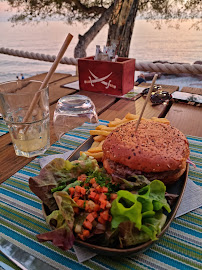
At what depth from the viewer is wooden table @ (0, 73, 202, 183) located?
144 centimetres

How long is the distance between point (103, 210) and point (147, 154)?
0.35 meters

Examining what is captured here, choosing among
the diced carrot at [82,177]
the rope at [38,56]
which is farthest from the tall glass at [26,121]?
the rope at [38,56]

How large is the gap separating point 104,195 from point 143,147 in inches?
13.2

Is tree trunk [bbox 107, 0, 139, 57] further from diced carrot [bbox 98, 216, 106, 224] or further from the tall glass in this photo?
diced carrot [bbox 98, 216, 106, 224]

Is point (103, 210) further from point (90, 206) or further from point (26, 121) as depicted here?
point (26, 121)

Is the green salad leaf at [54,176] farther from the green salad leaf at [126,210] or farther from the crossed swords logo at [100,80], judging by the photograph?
the crossed swords logo at [100,80]

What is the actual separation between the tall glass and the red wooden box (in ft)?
3.84

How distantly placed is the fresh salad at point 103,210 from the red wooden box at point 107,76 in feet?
5.54

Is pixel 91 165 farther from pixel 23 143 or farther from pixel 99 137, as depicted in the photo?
pixel 23 143

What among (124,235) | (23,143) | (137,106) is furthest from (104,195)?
(137,106)

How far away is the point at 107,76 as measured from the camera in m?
2.54

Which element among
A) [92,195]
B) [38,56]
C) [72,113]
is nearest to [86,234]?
[92,195]

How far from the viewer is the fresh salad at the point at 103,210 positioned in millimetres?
765

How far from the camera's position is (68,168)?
1094mm
